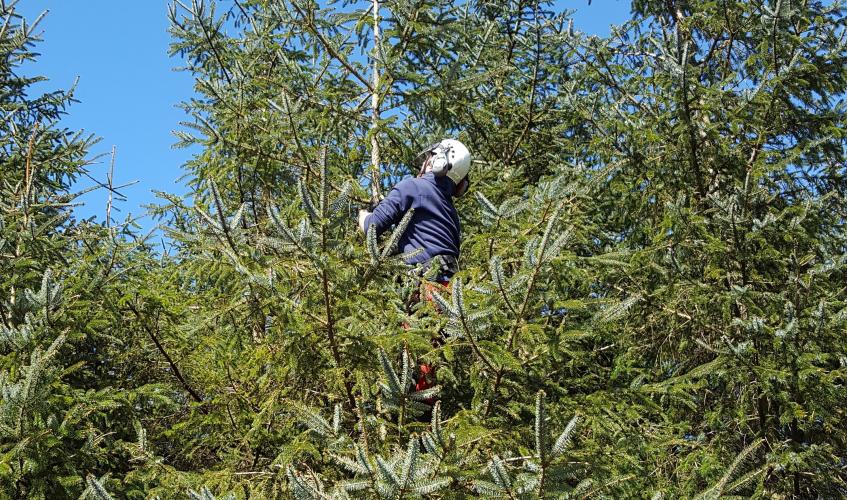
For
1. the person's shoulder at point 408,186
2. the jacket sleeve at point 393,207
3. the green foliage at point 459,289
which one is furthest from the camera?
the person's shoulder at point 408,186

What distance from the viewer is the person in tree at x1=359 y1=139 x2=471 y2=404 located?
504 cm

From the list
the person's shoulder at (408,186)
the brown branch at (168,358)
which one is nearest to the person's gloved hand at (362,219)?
the person's shoulder at (408,186)

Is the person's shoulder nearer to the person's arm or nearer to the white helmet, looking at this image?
the person's arm

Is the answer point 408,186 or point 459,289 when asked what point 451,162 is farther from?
point 459,289

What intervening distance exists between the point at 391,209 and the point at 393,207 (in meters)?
0.02

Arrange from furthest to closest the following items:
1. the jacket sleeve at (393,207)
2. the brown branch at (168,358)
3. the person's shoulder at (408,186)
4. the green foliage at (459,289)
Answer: the brown branch at (168,358) → the person's shoulder at (408,186) → the jacket sleeve at (393,207) → the green foliage at (459,289)

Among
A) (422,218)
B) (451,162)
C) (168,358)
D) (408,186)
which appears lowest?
(168,358)

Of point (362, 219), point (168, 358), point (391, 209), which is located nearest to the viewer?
point (391, 209)

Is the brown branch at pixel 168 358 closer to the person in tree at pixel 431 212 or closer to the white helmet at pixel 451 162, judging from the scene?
the person in tree at pixel 431 212

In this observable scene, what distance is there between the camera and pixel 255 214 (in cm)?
660

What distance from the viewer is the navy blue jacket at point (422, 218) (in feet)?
16.6

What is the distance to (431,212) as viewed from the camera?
524 centimetres

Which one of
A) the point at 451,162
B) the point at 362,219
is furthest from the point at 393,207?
the point at 451,162

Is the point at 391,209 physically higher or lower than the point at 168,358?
higher
